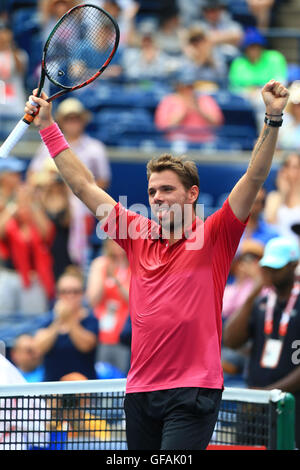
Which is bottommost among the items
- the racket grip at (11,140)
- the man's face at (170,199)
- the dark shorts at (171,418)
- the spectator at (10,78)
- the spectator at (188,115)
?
the dark shorts at (171,418)

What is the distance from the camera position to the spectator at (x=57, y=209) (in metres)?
8.27

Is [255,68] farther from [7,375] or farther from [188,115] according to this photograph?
[7,375]

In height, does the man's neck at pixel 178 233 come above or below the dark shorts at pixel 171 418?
above

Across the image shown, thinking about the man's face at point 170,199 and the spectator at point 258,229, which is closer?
the man's face at point 170,199

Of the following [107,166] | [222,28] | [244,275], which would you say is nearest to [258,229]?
[244,275]

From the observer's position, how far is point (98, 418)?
4180 mm

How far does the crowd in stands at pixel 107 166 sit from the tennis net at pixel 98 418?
178 centimetres

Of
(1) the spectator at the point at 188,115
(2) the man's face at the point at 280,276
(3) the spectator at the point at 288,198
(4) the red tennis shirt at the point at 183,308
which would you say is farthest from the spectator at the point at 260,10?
(4) the red tennis shirt at the point at 183,308

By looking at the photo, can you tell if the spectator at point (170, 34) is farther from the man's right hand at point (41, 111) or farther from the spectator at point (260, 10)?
the man's right hand at point (41, 111)

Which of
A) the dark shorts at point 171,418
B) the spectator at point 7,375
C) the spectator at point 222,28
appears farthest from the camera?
the spectator at point 222,28

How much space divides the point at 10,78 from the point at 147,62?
1.91 metres

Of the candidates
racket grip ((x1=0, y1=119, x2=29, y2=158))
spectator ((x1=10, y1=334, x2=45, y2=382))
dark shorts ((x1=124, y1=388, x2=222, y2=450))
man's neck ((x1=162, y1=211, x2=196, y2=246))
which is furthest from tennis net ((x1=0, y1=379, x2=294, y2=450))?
spectator ((x1=10, y1=334, x2=45, y2=382))
